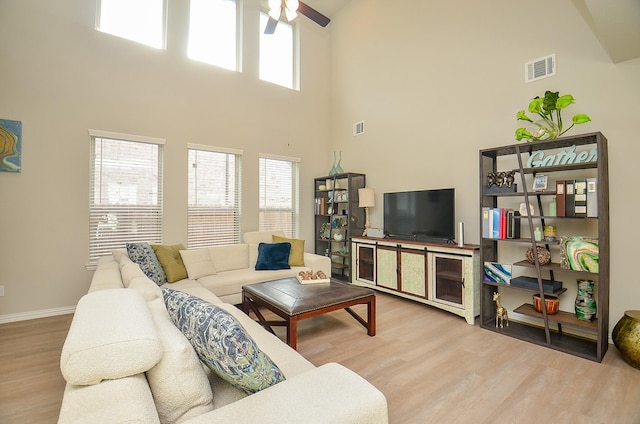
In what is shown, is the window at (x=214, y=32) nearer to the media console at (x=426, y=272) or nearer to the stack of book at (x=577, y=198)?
the media console at (x=426, y=272)

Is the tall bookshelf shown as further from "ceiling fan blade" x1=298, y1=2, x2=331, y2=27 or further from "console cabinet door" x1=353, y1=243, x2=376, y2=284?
"ceiling fan blade" x1=298, y1=2, x2=331, y2=27

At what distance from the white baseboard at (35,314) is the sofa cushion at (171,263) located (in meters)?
1.34

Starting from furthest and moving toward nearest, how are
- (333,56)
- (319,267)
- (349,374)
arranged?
(333,56)
(319,267)
(349,374)

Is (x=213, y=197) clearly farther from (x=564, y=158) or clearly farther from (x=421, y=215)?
(x=564, y=158)

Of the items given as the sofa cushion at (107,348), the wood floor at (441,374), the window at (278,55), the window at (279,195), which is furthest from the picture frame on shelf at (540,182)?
the window at (278,55)

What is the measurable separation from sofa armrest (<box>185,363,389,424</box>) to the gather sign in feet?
9.32

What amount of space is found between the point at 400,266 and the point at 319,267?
→ 1.12 meters

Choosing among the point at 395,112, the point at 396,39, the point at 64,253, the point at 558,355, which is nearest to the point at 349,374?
the point at 558,355

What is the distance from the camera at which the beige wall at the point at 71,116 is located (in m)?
3.45

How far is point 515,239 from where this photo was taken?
304 cm

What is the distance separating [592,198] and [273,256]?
11.4 feet

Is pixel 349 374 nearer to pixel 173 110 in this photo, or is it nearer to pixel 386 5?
pixel 173 110

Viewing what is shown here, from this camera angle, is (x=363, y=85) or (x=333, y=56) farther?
(x=333, y=56)

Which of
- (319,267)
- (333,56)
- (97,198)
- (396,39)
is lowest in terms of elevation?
(319,267)
